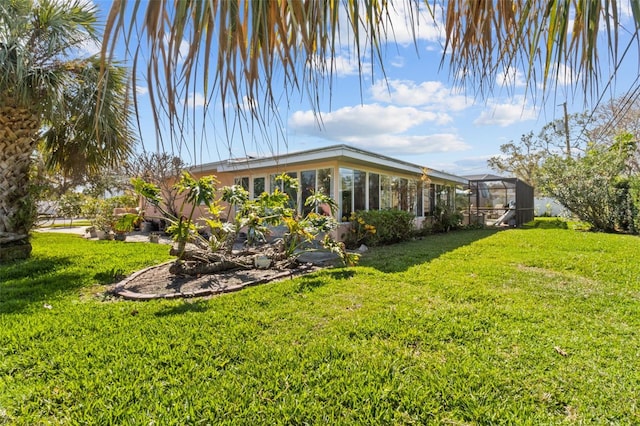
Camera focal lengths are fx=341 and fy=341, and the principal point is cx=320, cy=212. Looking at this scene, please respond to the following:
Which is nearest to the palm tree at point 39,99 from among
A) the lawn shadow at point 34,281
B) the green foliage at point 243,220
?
the lawn shadow at point 34,281

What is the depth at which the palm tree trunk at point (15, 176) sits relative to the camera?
25.3 feet

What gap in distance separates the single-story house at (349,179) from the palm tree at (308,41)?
767cm

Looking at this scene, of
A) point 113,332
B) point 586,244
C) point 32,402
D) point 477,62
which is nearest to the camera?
point 477,62

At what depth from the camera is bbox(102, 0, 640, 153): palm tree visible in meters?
0.79

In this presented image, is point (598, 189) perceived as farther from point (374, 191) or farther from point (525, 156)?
point (525, 156)

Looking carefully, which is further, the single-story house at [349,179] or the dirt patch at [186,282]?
the single-story house at [349,179]

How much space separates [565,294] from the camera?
5.54m

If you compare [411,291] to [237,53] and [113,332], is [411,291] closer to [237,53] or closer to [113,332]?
[113,332]

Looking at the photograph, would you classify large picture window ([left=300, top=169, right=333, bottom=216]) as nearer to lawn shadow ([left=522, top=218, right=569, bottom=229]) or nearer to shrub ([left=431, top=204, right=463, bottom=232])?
shrub ([left=431, top=204, right=463, bottom=232])

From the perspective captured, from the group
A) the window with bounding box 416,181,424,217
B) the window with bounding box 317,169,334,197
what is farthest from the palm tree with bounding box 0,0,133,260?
the window with bounding box 416,181,424,217

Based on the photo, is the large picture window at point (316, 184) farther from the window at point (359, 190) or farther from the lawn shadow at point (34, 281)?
the lawn shadow at point (34, 281)

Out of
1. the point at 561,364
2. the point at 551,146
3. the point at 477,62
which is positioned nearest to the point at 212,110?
the point at 477,62

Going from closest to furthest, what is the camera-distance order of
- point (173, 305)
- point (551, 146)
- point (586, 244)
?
point (173, 305)
point (586, 244)
point (551, 146)

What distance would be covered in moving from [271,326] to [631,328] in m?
4.41
